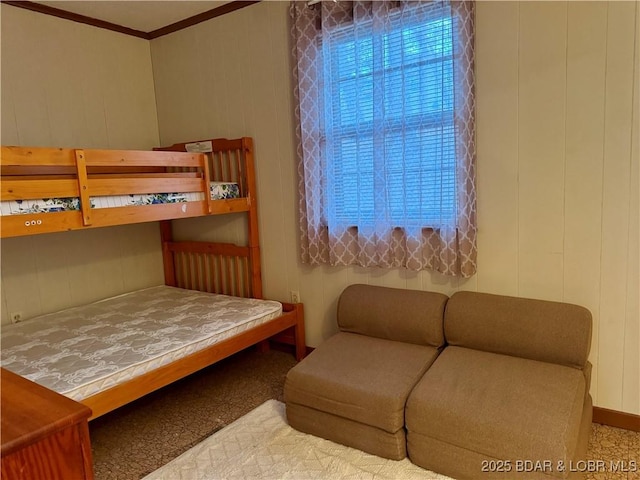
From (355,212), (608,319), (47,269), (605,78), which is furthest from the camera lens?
(47,269)

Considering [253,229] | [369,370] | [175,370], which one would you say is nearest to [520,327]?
[369,370]

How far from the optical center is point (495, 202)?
2.31 m

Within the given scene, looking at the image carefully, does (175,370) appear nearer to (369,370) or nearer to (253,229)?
(369,370)

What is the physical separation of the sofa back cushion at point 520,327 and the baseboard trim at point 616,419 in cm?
45

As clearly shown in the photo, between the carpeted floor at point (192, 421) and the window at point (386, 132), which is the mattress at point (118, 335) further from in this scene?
the window at point (386, 132)

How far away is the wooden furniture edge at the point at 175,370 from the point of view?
1.87m

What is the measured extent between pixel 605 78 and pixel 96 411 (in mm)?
2651

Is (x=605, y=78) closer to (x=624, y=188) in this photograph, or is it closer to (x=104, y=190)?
(x=624, y=188)

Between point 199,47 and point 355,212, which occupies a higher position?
point 199,47

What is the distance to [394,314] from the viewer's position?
94.7 inches

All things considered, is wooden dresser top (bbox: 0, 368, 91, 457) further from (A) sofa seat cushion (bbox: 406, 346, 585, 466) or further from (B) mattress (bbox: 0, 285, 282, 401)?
(A) sofa seat cushion (bbox: 406, 346, 585, 466)

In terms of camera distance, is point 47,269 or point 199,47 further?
point 199,47

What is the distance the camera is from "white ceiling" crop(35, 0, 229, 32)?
9.75ft

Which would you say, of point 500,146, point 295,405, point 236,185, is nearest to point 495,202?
point 500,146
